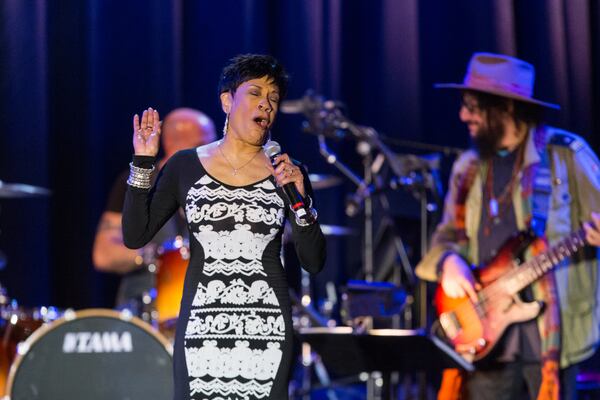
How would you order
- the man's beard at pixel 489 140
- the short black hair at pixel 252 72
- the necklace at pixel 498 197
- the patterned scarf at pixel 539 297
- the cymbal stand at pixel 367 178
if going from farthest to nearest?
the cymbal stand at pixel 367 178, the man's beard at pixel 489 140, the necklace at pixel 498 197, the patterned scarf at pixel 539 297, the short black hair at pixel 252 72

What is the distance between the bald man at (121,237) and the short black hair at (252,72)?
1.94 m

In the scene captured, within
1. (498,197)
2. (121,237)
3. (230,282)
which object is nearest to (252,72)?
(230,282)

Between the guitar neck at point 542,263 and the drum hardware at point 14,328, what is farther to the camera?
the drum hardware at point 14,328

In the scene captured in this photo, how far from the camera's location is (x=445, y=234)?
4348 mm

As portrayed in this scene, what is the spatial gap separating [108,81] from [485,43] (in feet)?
7.77

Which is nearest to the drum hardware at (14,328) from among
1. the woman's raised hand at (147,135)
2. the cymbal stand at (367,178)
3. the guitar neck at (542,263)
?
the cymbal stand at (367,178)

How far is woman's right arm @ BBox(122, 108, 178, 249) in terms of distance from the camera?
261 centimetres

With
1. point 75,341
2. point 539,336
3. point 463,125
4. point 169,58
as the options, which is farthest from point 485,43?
point 75,341

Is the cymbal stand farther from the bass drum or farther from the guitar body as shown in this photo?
the bass drum

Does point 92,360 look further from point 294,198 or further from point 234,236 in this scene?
point 294,198

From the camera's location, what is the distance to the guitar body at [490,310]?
400 centimetres

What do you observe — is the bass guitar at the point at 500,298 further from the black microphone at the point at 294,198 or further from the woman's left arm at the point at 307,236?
the black microphone at the point at 294,198

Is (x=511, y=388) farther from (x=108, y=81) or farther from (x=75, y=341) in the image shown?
(x=108, y=81)

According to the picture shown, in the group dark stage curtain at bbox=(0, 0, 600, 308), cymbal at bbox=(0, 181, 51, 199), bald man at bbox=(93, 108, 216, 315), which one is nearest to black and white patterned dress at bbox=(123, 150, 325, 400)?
bald man at bbox=(93, 108, 216, 315)
